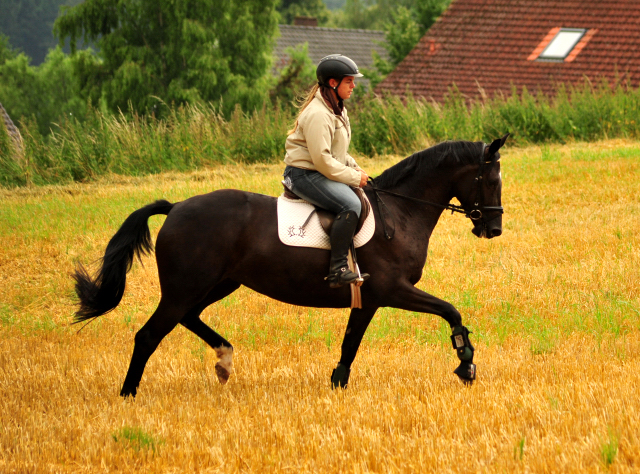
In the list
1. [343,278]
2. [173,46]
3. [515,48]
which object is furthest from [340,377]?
[173,46]

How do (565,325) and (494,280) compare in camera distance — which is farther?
(494,280)

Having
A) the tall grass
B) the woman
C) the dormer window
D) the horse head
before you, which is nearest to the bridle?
the horse head

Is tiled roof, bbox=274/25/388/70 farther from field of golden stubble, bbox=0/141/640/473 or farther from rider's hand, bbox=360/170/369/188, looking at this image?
rider's hand, bbox=360/170/369/188

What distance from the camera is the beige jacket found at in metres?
5.54

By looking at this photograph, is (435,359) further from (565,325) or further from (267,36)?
(267,36)

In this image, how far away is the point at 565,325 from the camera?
7434mm

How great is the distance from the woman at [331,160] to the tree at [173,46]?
2104 cm

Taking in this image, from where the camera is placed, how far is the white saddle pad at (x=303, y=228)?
18.6 feet

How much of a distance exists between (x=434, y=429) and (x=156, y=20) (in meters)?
24.5

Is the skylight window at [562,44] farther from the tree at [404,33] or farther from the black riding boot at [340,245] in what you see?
the black riding boot at [340,245]

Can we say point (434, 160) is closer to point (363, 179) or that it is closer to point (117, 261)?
point (363, 179)

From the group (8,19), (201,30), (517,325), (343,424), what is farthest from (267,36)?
(8,19)

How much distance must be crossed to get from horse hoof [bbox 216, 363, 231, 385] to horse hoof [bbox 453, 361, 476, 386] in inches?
77.2

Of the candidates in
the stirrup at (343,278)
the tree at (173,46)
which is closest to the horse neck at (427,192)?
the stirrup at (343,278)
